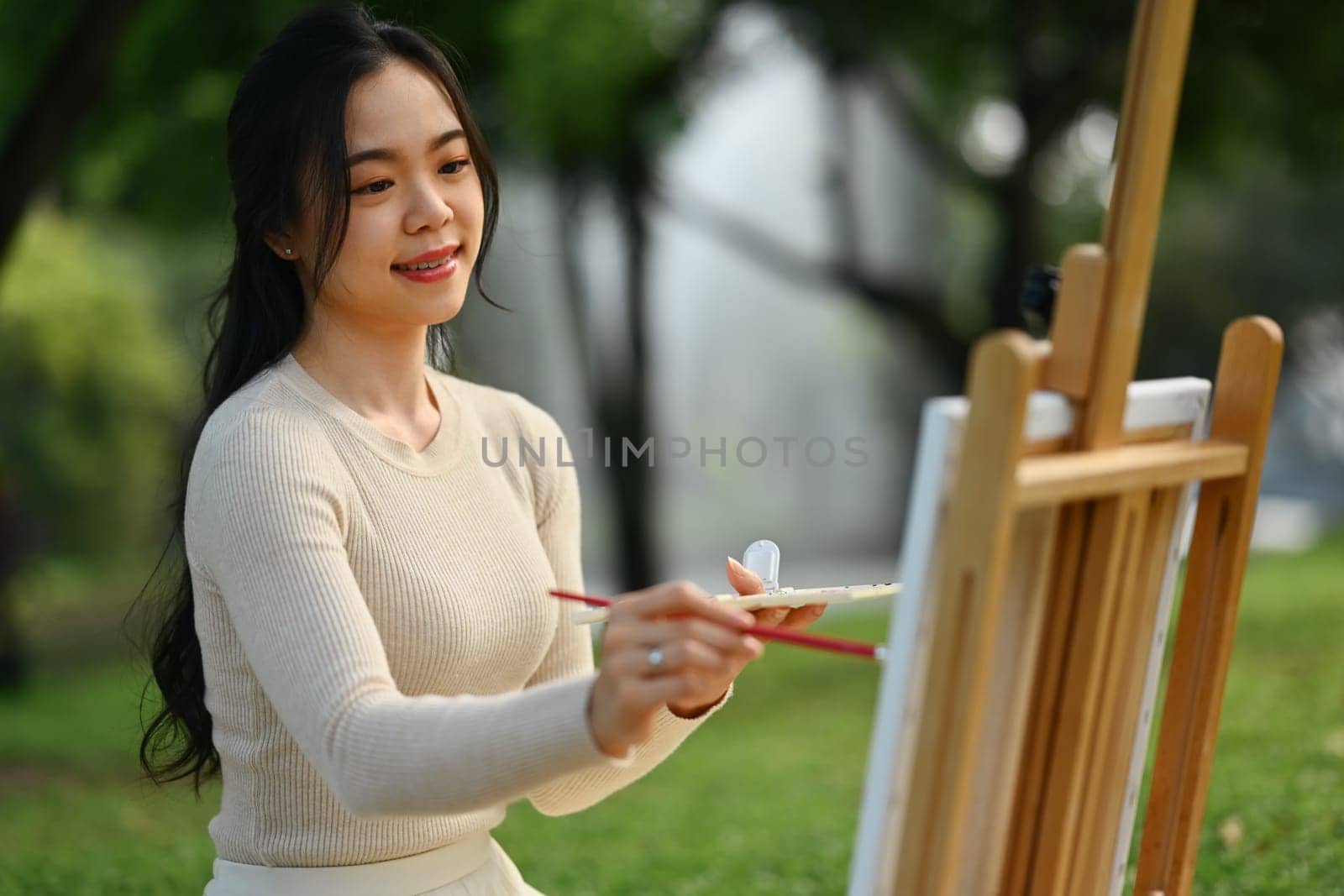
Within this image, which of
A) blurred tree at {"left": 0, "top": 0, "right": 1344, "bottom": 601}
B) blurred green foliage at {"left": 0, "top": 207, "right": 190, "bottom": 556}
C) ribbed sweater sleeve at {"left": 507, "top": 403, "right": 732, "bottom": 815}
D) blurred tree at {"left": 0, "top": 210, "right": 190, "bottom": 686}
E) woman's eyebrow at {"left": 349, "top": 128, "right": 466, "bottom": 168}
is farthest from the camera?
blurred green foliage at {"left": 0, "top": 207, "right": 190, "bottom": 556}

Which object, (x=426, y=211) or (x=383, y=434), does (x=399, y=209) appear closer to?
(x=426, y=211)

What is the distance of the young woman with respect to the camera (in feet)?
4.40

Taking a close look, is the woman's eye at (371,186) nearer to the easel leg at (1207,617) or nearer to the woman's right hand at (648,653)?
the woman's right hand at (648,653)

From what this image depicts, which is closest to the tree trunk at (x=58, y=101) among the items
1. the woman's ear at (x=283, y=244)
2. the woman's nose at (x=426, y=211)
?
the woman's ear at (x=283, y=244)

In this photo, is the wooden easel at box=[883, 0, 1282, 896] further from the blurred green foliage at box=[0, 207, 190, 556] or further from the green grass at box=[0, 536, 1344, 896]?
the blurred green foliage at box=[0, 207, 190, 556]

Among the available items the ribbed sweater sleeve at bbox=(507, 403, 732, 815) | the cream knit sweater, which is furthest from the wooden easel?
the ribbed sweater sleeve at bbox=(507, 403, 732, 815)

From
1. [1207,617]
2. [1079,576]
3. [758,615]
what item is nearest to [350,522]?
[758,615]

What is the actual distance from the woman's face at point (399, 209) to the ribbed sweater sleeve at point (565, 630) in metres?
0.31

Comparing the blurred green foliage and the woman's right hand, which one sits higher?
the woman's right hand

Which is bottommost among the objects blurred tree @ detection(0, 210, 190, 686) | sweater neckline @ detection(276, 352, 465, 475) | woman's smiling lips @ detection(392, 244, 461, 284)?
blurred tree @ detection(0, 210, 190, 686)

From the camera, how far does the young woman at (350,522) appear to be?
134 centimetres

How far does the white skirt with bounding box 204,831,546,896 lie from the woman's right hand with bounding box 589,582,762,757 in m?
0.49

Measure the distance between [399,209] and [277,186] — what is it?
0.14 meters

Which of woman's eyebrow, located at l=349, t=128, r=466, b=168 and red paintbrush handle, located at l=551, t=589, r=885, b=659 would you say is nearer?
red paintbrush handle, located at l=551, t=589, r=885, b=659
